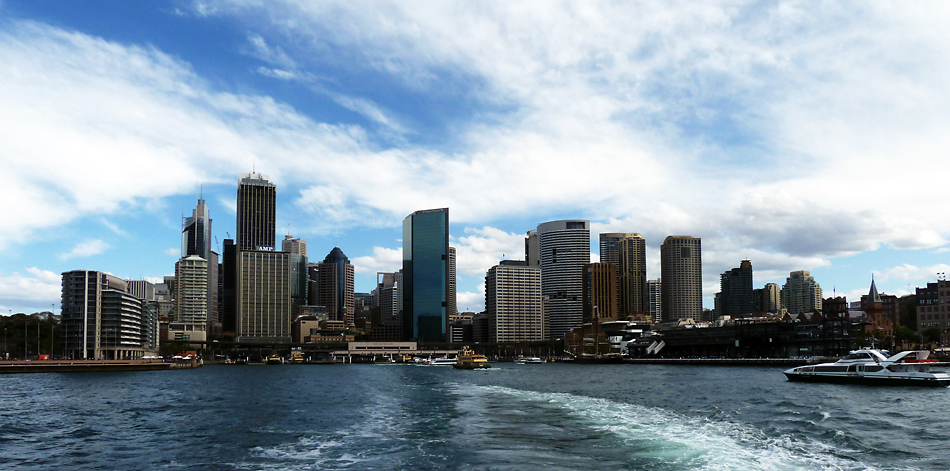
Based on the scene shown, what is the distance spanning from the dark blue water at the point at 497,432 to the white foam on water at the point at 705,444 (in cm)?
12

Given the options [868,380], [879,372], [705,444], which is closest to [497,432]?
[705,444]

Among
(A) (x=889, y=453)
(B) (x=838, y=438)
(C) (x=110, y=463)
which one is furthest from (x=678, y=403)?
(C) (x=110, y=463)

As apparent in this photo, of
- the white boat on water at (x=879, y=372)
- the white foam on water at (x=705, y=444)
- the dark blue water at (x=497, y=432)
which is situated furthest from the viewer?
the white boat on water at (x=879, y=372)

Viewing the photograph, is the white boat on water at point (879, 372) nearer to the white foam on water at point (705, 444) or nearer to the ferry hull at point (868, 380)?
the ferry hull at point (868, 380)

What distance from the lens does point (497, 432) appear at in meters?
51.0

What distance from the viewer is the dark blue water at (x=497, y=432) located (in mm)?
40000

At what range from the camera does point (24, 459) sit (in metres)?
43.6

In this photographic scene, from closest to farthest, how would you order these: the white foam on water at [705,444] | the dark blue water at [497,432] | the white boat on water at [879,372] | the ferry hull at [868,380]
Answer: the white foam on water at [705,444] → the dark blue water at [497,432] → the ferry hull at [868,380] → the white boat on water at [879,372]

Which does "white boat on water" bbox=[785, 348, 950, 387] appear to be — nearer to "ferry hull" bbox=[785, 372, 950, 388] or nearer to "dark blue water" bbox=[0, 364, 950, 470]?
"ferry hull" bbox=[785, 372, 950, 388]

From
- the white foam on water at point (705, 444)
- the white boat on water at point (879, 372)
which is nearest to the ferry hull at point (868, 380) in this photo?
the white boat on water at point (879, 372)

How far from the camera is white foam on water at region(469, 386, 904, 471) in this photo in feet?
124

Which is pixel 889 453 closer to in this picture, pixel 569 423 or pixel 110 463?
pixel 569 423

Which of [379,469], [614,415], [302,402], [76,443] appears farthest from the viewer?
[302,402]

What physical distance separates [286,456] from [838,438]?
3571 centimetres
